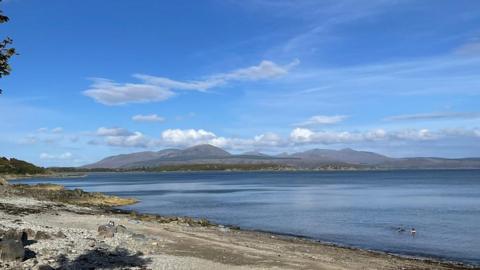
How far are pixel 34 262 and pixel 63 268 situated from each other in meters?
1.15

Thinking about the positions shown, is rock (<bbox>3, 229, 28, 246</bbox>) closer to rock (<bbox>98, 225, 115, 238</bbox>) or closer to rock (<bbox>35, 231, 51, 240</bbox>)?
rock (<bbox>35, 231, 51, 240</bbox>)

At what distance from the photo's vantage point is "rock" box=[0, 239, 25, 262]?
686 inches

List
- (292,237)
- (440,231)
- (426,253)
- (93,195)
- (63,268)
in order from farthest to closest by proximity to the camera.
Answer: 1. (93,195)
2. (440,231)
3. (292,237)
4. (426,253)
5. (63,268)

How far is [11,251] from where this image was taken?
17531 millimetres

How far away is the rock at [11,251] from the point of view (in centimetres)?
1742

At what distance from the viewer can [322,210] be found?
6262 cm

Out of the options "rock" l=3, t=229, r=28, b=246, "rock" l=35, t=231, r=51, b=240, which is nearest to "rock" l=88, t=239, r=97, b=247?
"rock" l=35, t=231, r=51, b=240

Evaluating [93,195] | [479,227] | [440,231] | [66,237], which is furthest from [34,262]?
[93,195]

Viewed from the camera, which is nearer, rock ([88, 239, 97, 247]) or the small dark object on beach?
rock ([88, 239, 97, 247])

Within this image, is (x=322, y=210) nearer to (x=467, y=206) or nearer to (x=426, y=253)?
(x=467, y=206)

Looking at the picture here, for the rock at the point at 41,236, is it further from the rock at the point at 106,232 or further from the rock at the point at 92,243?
the rock at the point at 106,232

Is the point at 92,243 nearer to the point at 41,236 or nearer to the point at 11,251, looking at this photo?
the point at 41,236

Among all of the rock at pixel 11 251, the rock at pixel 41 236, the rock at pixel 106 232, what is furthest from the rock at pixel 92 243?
the rock at pixel 11 251

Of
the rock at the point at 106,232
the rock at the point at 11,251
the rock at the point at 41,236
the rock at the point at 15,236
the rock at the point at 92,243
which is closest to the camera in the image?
the rock at the point at 11,251
